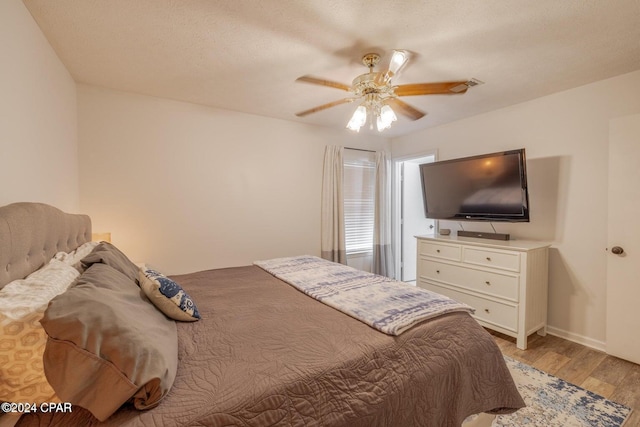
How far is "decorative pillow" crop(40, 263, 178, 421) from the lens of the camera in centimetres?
73

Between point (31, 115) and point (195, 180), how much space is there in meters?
1.51

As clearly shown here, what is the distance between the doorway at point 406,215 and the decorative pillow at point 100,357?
422 cm

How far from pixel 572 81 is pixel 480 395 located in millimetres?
2852

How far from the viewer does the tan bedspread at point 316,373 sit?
33.2 inches

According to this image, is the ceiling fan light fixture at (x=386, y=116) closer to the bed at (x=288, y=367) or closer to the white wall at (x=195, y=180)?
the bed at (x=288, y=367)

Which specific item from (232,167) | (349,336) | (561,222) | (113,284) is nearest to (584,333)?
(561,222)

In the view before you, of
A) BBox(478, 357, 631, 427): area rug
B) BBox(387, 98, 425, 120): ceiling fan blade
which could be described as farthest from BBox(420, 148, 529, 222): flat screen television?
BBox(478, 357, 631, 427): area rug

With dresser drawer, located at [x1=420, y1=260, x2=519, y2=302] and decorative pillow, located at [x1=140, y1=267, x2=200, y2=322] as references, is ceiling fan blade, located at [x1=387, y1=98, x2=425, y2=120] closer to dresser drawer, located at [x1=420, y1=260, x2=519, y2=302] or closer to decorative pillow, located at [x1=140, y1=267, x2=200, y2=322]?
dresser drawer, located at [x1=420, y1=260, x2=519, y2=302]

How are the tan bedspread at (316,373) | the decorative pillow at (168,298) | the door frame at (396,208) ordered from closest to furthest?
the tan bedspread at (316,373), the decorative pillow at (168,298), the door frame at (396,208)

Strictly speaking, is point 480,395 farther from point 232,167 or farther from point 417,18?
point 232,167

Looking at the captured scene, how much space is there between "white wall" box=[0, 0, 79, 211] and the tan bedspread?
1287 mm

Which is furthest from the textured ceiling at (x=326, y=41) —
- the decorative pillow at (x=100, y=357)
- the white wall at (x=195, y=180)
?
the decorative pillow at (x=100, y=357)

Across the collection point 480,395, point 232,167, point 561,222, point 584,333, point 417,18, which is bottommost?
point 584,333

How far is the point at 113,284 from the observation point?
3.85ft
